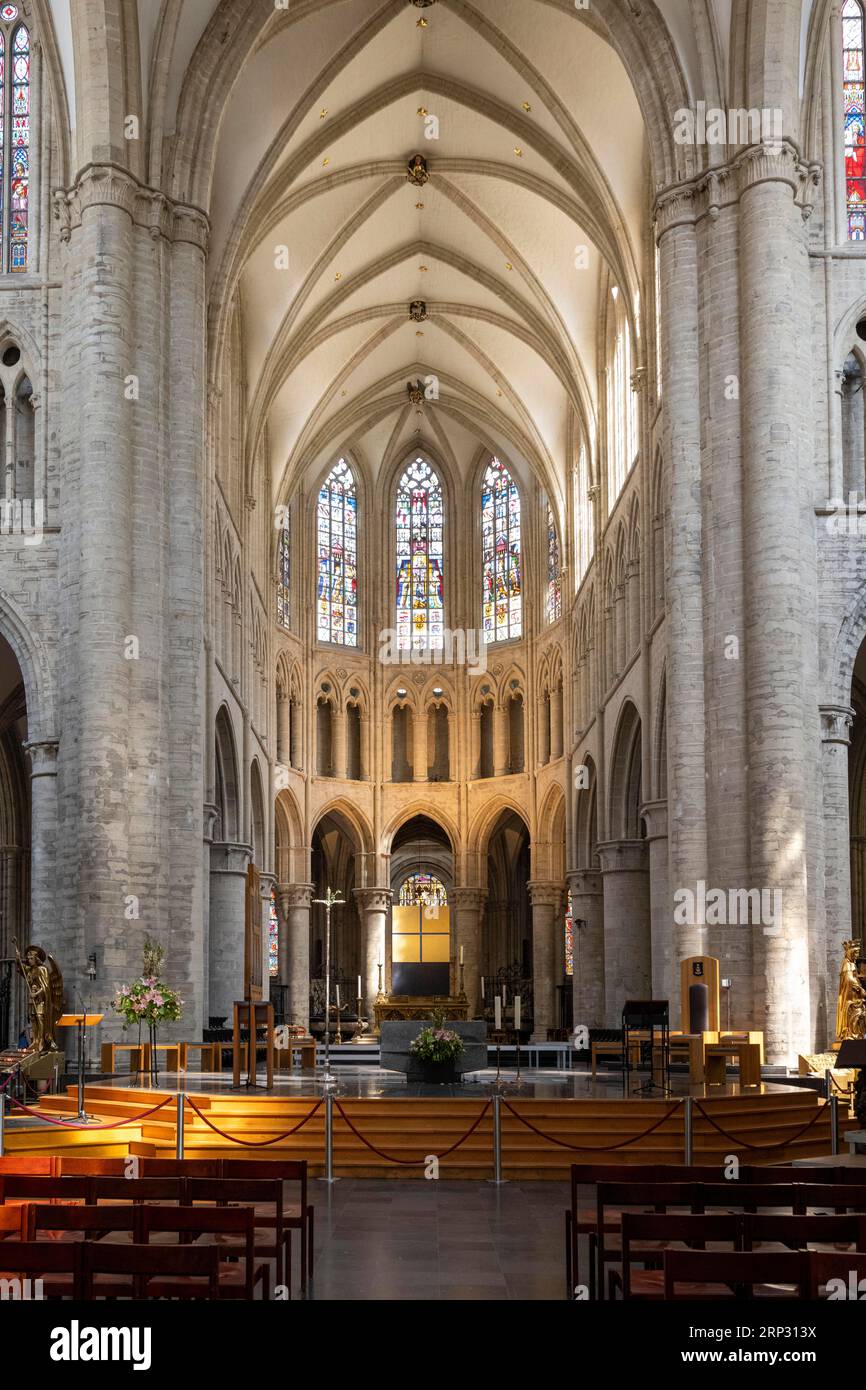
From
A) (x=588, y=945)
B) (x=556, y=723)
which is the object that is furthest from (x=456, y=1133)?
(x=556, y=723)

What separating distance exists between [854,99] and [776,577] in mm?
8987

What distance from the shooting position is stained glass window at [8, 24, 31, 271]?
86.6ft

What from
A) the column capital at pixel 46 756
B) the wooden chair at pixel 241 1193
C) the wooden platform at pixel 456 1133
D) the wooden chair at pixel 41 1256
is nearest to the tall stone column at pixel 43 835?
the column capital at pixel 46 756

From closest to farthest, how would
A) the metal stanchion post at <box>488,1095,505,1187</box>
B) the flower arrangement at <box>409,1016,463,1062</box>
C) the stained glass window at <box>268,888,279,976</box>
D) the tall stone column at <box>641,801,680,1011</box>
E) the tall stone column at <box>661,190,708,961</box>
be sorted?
the metal stanchion post at <box>488,1095,505,1187</box>
the flower arrangement at <box>409,1016,463,1062</box>
the tall stone column at <box>661,190,708,961</box>
the tall stone column at <box>641,801,680,1011</box>
the stained glass window at <box>268,888,279,976</box>

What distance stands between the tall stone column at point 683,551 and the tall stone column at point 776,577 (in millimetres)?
986

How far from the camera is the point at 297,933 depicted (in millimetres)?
47562

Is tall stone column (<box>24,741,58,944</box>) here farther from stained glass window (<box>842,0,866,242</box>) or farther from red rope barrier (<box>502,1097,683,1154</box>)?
stained glass window (<box>842,0,866,242</box>)

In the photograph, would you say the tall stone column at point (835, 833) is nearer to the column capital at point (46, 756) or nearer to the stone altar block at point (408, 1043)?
the stone altar block at point (408, 1043)

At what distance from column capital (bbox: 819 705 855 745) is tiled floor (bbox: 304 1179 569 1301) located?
1044 centimetres

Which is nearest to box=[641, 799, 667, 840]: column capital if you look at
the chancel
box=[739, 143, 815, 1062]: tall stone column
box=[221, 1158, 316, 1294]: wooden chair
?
the chancel

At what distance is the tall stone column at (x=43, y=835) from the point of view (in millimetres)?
23406
